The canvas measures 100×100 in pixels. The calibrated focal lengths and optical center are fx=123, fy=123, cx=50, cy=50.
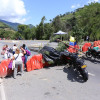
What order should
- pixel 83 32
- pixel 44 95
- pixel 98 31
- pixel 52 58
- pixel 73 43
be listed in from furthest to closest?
pixel 98 31 → pixel 83 32 → pixel 73 43 → pixel 52 58 → pixel 44 95

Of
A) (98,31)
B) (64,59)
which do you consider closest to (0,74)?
(64,59)

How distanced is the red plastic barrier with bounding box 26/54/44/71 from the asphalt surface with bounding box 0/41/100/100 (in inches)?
26.3

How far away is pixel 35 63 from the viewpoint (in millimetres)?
7082

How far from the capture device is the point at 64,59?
7.60 m

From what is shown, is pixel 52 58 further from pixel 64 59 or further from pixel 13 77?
pixel 13 77

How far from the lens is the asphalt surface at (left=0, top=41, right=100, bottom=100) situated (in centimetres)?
405

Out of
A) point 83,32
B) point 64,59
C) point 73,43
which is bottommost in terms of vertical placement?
point 64,59

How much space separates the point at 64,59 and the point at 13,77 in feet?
10.5

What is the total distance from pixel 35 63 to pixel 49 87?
253 centimetres

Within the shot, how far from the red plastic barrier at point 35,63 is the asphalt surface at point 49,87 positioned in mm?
668

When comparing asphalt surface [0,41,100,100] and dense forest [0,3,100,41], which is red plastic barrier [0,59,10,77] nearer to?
asphalt surface [0,41,100,100]

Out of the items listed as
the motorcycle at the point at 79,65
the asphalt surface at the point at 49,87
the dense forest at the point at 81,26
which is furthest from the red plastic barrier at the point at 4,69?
the dense forest at the point at 81,26

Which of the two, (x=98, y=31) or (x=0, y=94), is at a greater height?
(x=98, y=31)

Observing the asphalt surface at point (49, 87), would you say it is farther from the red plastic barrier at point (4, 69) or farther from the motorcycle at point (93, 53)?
the motorcycle at point (93, 53)
